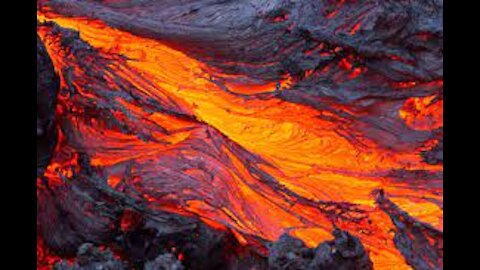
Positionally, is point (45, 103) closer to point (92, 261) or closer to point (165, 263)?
point (92, 261)

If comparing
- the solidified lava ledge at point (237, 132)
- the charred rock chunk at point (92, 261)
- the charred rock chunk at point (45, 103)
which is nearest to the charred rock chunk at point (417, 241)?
the solidified lava ledge at point (237, 132)

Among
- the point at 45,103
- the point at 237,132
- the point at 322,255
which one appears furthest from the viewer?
the point at 237,132

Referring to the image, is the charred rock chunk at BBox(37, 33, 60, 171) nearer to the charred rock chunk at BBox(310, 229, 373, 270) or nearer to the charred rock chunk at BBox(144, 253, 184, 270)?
the charred rock chunk at BBox(144, 253, 184, 270)

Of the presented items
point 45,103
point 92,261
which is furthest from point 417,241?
point 45,103

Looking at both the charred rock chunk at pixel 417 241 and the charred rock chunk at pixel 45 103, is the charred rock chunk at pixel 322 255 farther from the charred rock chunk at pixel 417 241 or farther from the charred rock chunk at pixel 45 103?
Answer: the charred rock chunk at pixel 45 103

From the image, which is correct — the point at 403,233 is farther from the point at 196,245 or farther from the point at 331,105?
the point at 196,245

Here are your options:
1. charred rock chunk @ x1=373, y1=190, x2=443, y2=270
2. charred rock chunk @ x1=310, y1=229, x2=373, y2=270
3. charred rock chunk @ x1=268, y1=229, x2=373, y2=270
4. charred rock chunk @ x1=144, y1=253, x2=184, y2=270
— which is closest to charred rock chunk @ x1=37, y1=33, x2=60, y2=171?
charred rock chunk @ x1=144, y1=253, x2=184, y2=270
